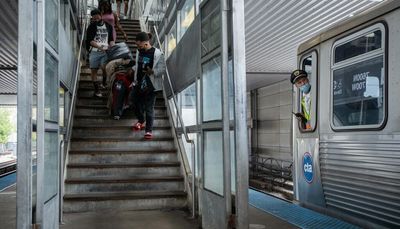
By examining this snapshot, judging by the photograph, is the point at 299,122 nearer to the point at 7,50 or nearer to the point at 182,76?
the point at 182,76

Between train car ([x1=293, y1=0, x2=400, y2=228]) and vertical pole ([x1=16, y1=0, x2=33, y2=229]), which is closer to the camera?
vertical pole ([x1=16, y1=0, x2=33, y2=229])

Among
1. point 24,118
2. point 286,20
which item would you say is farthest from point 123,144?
point 286,20

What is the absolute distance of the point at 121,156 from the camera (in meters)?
6.15

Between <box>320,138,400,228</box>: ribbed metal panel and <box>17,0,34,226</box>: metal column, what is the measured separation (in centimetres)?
307

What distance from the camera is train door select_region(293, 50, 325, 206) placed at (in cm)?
486

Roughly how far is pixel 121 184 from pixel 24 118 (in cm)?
294

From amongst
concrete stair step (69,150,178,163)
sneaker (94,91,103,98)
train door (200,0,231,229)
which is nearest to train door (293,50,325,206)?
train door (200,0,231,229)

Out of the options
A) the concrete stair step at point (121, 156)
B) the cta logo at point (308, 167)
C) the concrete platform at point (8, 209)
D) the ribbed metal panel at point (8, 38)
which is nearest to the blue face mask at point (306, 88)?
the cta logo at point (308, 167)

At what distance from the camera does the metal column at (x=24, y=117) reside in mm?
2842

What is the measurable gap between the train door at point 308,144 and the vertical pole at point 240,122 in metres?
Answer: 1.64

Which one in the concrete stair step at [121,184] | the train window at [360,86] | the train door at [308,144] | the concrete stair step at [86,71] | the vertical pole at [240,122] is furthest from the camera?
the concrete stair step at [86,71]

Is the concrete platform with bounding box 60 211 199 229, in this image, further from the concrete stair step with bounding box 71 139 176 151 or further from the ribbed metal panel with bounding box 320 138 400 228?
the ribbed metal panel with bounding box 320 138 400 228

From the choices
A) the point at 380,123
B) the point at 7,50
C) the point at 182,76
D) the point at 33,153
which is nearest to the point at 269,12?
the point at 182,76

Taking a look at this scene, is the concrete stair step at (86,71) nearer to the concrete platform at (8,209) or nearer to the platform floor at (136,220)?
the concrete platform at (8,209)
